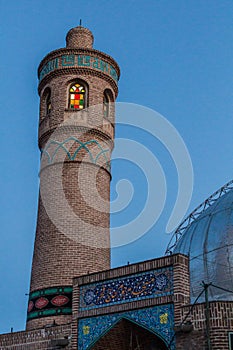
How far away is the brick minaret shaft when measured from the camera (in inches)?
580

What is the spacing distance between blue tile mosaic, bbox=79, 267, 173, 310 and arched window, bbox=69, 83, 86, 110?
6.18 metres

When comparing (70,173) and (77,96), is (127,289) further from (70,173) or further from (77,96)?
(77,96)

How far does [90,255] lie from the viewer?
1513 cm

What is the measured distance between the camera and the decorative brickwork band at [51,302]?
1410cm

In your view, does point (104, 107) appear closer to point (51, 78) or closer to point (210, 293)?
point (51, 78)

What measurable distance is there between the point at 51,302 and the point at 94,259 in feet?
5.27

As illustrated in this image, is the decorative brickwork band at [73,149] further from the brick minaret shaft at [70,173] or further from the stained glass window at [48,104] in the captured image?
the stained glass window at [48,104]

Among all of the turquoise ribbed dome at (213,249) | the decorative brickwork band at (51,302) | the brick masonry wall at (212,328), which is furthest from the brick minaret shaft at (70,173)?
the brick masonry wall at (212,328)

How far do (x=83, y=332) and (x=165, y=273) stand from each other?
2.34 m

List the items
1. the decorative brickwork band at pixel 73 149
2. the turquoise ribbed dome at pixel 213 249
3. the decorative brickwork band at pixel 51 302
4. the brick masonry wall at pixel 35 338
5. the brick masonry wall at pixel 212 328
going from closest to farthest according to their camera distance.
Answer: the brick masonry wall at pixel 212 328 → the brick masonry wall at pixel 35 338 → the turquoise ribbed dome at pixel 213 249 → the decorative brickwork band at pixel 51 302 → the decorative brickwork band at pixel 73 149

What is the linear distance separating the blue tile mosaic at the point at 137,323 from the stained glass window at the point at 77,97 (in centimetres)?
683

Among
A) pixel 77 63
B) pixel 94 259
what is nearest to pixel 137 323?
pixel 94 259

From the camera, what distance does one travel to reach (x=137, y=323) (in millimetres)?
11039

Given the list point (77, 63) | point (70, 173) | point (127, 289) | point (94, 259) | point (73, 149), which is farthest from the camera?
point (77, 63)
